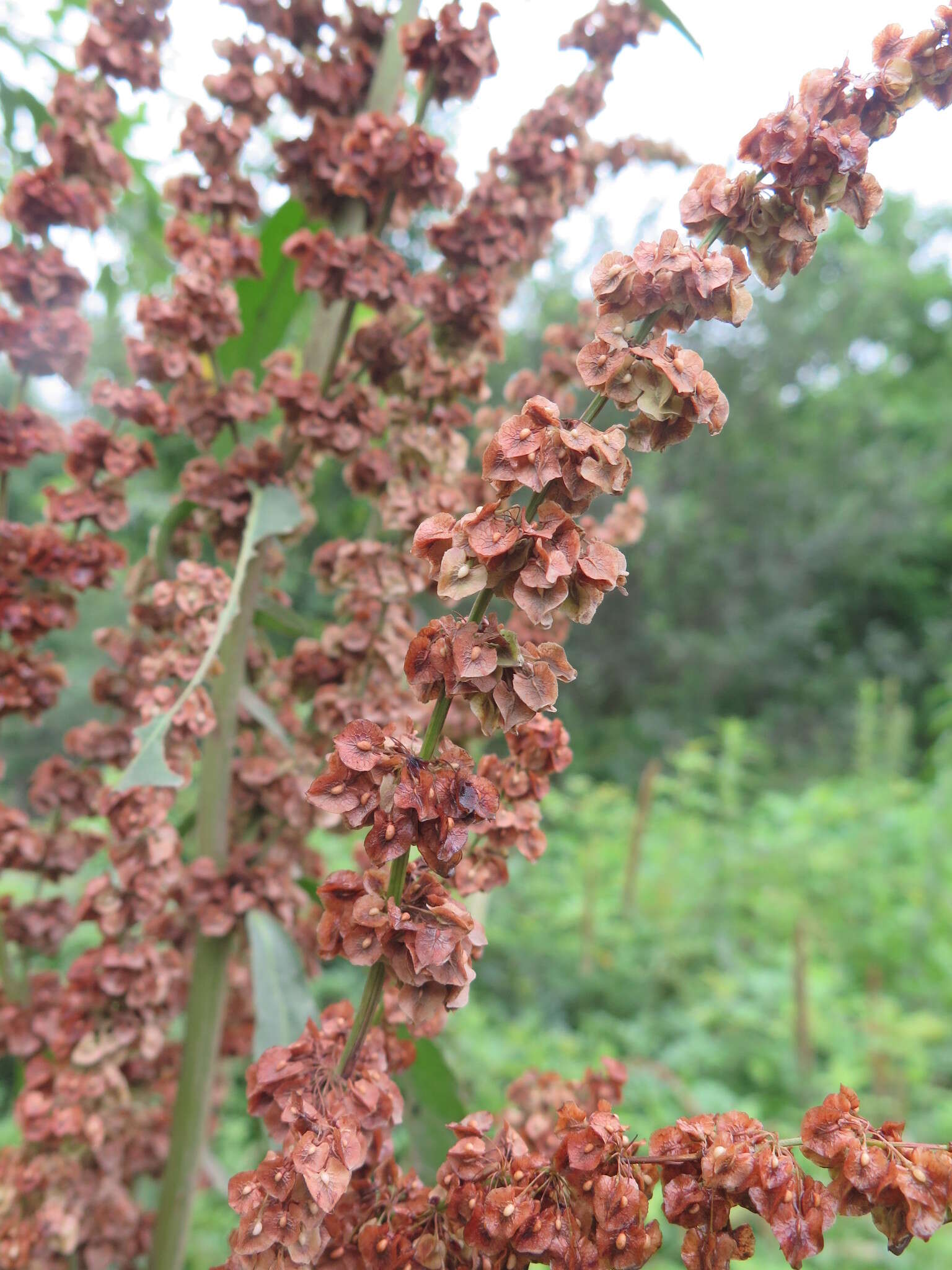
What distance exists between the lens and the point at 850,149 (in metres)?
0.39

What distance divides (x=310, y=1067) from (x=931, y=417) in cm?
1020

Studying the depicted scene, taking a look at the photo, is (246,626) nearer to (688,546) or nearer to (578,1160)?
(578,1160)

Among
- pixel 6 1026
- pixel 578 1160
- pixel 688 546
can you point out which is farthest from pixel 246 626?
pixel 688 546

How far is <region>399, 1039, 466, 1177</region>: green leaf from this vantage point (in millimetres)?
701

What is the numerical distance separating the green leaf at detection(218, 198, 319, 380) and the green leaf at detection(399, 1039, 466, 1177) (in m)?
0.62

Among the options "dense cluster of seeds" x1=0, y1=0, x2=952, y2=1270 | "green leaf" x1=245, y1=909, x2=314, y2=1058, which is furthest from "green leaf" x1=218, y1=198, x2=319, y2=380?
"green leaf" x1=245, y1=909, x2=314, y2=1058

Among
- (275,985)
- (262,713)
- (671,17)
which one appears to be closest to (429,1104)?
(275,985)

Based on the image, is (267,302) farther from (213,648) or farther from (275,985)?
(275,985)

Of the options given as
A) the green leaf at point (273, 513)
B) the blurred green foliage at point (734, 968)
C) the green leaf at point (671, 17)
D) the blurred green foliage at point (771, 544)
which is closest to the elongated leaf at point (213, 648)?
the green leaf at point (273, 513)

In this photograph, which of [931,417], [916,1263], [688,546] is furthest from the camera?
[931,417]

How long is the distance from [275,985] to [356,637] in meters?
0.27

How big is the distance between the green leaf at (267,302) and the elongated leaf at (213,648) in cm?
25

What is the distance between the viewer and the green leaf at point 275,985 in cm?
67

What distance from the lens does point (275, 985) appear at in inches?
26.9
